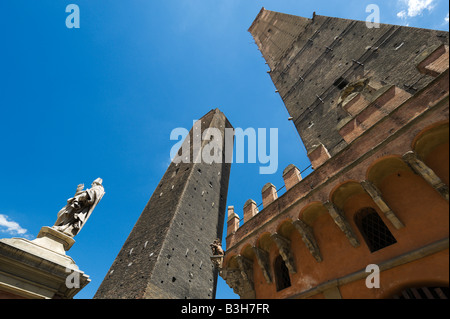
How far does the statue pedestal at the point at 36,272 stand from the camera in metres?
3.82

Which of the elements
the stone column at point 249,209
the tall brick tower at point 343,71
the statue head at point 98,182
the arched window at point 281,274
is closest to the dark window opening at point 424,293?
the arched window at point 281,274

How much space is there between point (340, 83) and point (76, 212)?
1458 centimetres

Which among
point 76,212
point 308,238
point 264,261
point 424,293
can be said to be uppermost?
point 76,212

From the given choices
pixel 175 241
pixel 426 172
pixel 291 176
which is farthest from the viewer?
pixel 175 241

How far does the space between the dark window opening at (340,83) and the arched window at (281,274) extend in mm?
11012

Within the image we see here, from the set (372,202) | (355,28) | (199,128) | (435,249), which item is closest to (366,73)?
(355,28)

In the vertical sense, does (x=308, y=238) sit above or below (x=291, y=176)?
below

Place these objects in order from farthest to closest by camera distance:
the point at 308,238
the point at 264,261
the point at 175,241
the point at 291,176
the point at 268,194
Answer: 1. the point at 175,241
2. the point at 268,194
3. the point at 291,176
4. the point at 264,261
5. the point at 308,238

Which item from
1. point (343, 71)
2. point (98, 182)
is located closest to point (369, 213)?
point (98, 182)

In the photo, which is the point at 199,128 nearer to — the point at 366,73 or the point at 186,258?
the point at 186,258

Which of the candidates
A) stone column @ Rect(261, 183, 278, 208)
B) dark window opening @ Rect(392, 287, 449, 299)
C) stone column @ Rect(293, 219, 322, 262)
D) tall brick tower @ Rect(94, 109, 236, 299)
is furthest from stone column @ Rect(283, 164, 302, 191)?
tall brick tower @ Rect(94, 109, 236, 299)

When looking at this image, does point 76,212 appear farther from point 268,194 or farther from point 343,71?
point 343,71

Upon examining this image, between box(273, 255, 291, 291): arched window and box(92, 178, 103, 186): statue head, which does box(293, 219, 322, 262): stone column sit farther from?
box(92, 178, 103, 186): statue head

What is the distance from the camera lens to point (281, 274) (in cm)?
733
